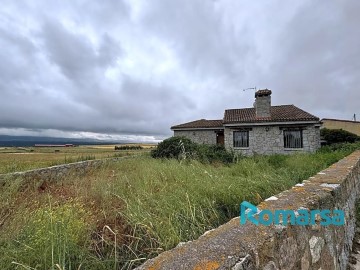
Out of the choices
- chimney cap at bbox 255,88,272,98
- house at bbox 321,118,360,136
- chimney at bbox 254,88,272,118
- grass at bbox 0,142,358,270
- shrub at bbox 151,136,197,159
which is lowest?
grass at bbox 0,142,358,270

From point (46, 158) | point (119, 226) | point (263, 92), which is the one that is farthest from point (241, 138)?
point (119, 226)

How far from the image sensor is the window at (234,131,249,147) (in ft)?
55.4

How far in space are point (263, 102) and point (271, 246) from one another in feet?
55.1

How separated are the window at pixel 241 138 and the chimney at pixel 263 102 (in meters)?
1.77

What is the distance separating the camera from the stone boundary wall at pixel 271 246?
1.10m

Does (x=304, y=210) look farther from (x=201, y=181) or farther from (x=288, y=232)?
(x=201, y=181)

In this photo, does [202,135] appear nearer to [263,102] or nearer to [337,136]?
[263,102]

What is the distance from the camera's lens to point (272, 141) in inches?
632

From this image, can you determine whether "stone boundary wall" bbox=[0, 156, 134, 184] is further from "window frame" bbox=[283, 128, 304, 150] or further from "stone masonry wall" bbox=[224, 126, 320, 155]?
"window frame" bbox=[283, 128, 304, 150]

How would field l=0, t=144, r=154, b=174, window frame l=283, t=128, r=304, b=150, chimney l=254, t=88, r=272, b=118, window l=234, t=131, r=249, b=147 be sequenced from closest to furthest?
field l=0, t=144, r=154, b=174
window frame l=283, t=128, r=304, b=150
chimney l=254, t=88, r=272, b=118
window l=234, t=131, r=249, b=147

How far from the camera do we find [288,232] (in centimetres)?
151

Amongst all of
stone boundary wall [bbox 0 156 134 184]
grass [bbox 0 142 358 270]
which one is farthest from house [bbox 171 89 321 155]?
grass [bbox 0 142 358 270]

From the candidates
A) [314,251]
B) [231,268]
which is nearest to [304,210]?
[314,251]

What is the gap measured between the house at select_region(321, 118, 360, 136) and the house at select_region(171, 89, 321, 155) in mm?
7816
